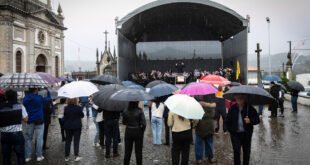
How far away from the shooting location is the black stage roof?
59.3 feet

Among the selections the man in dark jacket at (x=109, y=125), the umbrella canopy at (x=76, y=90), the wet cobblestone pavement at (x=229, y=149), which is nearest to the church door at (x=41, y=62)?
the wet cobblestone pavement at (x=229, y=149)

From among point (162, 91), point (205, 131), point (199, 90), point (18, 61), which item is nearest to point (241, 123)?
point (205, 131)

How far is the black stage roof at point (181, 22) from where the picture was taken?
59.3 feet

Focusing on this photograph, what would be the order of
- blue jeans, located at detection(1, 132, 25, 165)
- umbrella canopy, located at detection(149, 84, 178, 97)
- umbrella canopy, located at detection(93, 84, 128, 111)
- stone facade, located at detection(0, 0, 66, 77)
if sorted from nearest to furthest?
1. blue jeans, located at detection(1, 132, 25, 165)
2. umbrella canopy, located at detection(93, 84, 128, 111)
3. umbrella canopy, located at detection(149, 84, 178, 97)
4. stone facade, located at detection(0, 0, 66, 77)

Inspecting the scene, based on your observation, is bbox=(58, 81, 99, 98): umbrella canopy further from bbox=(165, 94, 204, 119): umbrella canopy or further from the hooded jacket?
bbox=(165, 94, 204, 119): umbrella canopy

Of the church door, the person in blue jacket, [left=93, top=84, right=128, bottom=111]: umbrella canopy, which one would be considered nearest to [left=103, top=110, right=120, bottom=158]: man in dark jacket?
Answer: [left=93, top=84, right=128, bottom=111]: umbrella canopy

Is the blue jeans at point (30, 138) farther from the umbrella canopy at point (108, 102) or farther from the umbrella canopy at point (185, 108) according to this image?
the umbrella canopy at point (185, 108)

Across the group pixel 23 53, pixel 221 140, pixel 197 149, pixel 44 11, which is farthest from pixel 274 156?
pixel 44 11

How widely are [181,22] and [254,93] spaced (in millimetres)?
22602

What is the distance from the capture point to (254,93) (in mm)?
3859

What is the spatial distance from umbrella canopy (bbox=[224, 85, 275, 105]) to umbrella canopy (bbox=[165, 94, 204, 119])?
731mm

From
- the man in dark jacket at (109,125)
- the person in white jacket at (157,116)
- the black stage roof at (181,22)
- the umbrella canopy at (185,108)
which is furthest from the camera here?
the black stage roof at (181,22)

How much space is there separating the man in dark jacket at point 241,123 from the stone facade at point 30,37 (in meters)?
23.8

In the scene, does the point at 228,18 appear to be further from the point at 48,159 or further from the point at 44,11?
the point at 44,11
